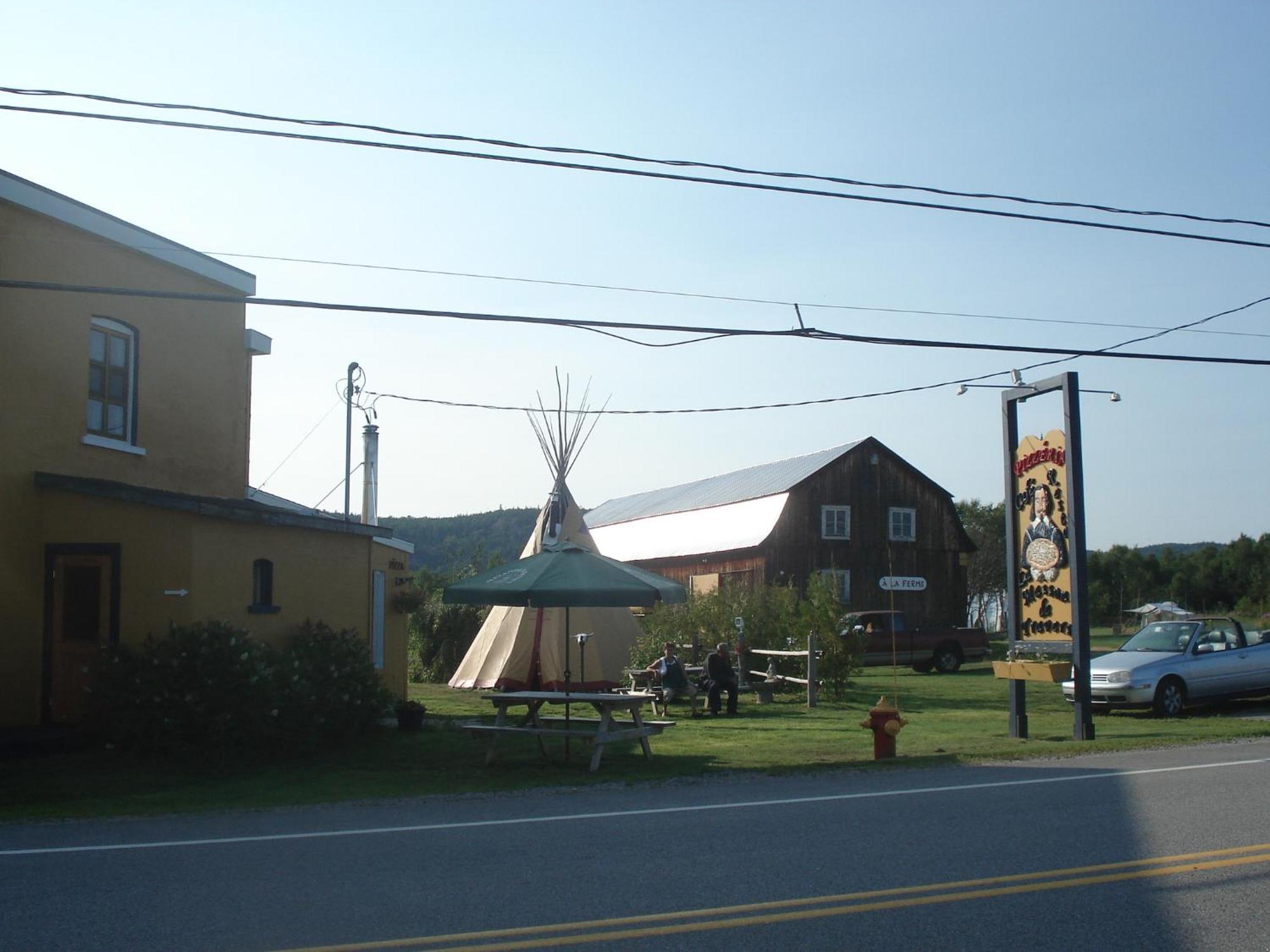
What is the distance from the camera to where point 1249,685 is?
19578 millimetres

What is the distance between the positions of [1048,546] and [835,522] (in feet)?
79.8

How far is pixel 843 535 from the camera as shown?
4016cm

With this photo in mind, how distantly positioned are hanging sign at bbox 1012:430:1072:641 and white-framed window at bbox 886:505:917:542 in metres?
24.8

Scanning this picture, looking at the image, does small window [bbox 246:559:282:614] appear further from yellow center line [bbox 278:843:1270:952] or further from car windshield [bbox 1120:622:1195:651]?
car windshield [bbox 1120:622:1195:651]

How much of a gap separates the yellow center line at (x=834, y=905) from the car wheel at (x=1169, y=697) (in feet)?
38.8

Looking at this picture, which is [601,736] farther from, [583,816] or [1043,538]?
[1043,538]

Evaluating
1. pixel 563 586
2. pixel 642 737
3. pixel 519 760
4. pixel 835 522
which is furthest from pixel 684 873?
pixel 835 522

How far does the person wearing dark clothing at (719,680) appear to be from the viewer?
1984cm

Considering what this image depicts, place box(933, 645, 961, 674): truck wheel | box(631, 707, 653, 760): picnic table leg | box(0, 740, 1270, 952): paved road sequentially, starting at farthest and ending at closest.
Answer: box(933, 645, 961, 674): truck wheel, box(631, 707, 653, 760): picnic table leg, box(0, 740, 1270, 952): paved road

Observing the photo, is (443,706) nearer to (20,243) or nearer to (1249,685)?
(20,243)

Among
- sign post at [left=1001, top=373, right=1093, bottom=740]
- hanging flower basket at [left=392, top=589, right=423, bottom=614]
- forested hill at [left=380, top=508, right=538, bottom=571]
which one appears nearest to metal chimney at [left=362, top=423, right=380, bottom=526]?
hanging flower basket at [left=392, top=589, right=423, bottom=614]

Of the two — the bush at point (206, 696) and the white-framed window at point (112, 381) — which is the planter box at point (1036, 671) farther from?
the white-framed window at point (112, 381)

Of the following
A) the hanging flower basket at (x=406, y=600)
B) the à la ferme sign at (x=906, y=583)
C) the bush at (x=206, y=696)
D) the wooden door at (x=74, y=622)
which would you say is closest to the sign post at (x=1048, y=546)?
the bush at (x=206, y=696)

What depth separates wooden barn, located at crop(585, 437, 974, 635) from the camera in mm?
39250
